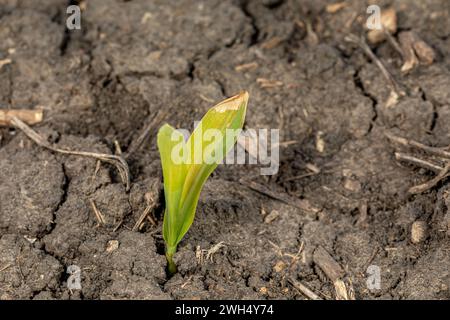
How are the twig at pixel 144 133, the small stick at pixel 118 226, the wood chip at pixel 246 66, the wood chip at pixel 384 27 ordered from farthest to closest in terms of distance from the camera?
the wood chip at pixel 384 27
the wood chip at pixel 246 66
the twig at pixel 144 133
the small stick at pixel 118 226

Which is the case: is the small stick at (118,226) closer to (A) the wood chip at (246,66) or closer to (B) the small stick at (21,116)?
(B) the small stick at (21,116)

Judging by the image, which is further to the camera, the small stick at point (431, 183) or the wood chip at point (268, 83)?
the wood chip at point (268, 83)

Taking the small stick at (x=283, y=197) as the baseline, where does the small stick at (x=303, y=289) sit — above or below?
below

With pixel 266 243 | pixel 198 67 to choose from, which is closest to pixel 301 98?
pixel 198 67

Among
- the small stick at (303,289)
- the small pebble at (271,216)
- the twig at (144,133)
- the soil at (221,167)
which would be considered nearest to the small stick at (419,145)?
the soil at (221,167)

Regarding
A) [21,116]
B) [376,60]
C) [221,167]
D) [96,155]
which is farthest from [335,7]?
[21,116]
